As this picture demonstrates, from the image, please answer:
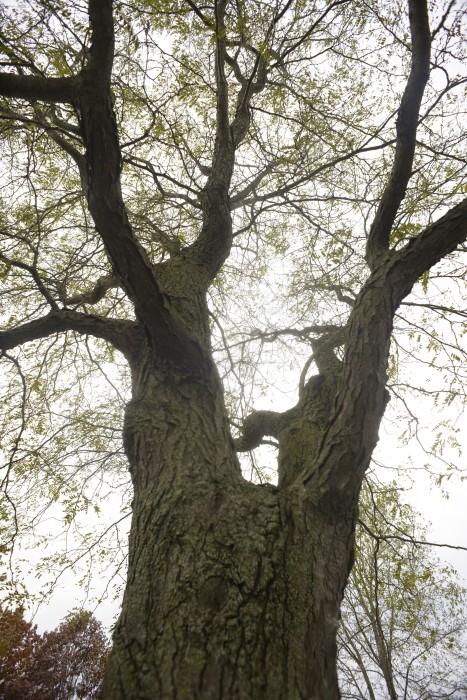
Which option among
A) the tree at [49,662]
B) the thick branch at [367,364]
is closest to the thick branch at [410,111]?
the thick branch at [367,364]

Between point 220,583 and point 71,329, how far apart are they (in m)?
1.86

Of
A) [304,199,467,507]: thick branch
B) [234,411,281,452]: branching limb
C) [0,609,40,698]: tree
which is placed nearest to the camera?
[304,199,467,507]: thick branch

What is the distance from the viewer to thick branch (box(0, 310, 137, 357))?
2402 millimetres

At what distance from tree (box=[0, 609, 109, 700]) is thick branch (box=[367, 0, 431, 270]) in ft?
42.9

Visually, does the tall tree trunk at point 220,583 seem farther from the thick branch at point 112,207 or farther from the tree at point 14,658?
the tree at point 14,658

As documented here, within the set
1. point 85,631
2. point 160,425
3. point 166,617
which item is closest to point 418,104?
point 160,425

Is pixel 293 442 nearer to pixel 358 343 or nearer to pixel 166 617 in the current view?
pixel 358 343

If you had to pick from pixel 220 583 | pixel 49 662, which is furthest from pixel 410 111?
pixel 49 662

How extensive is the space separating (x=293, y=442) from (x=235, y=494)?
0.79 m

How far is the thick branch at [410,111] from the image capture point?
2.23 meters

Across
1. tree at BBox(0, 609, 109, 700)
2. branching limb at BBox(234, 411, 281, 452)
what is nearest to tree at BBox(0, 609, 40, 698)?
tree at BBox(0, 609, 109, 700)

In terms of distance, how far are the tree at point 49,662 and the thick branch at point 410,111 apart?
13.1 m

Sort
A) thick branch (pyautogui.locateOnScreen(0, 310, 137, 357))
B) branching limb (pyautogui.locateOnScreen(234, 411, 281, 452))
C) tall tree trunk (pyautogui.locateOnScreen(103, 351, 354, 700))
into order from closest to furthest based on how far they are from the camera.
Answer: tall tree trunk (pyautogui.locateOnScreen(103, 351, 354, 700))
thick branch (pyautogui.locateOnScreen(0, 310, 137, 357))
branching limb (pyautogui.locateOnScreen(234, 411, 281, 452))

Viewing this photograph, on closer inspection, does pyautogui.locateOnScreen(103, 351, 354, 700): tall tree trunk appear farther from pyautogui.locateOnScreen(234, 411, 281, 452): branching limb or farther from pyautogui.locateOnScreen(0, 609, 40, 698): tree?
pyautogui.locateOnScreen(0, 609, 40, 698): tree
